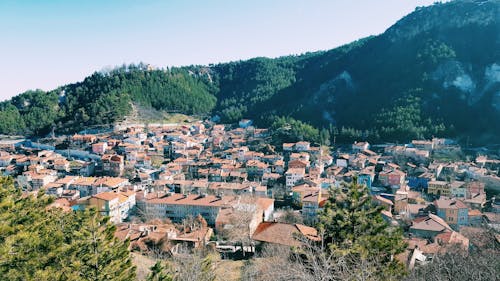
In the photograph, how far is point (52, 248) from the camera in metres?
10.2

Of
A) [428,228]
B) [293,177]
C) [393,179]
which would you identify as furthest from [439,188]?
[293,177]

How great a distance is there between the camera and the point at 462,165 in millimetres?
47875

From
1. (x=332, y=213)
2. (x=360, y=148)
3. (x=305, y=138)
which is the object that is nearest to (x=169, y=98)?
(x=305, y=138)

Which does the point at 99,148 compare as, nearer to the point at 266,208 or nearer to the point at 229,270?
the point at 266,208

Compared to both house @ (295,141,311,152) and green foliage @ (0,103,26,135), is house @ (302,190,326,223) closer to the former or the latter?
house @ (295,141,311,152)

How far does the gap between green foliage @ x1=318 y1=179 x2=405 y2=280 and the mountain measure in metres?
51.8

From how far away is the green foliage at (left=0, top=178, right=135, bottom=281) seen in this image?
8.94 metres

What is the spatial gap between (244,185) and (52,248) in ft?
108

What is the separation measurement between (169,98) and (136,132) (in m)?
32.0

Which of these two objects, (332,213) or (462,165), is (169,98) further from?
(332,213)

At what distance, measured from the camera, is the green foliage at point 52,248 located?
29.3ft

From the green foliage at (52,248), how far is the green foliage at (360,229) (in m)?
6.73

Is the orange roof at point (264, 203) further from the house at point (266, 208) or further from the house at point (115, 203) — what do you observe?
the house at point (115, 203)

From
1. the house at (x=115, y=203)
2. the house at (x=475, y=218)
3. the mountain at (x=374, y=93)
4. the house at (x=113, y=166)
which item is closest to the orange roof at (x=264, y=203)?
the house at (x=115, y=203)
